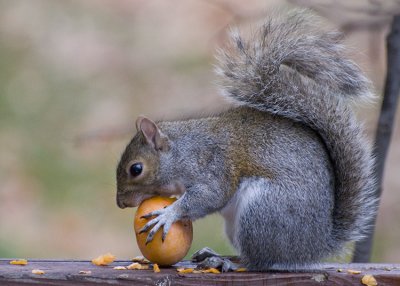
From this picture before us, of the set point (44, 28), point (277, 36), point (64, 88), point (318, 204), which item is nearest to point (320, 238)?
point (318, 204)

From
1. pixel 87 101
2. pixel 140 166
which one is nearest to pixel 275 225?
pixel 140 166

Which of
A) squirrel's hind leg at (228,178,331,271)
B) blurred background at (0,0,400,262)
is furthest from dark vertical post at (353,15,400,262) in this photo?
blurred background at (0,0,400,262)

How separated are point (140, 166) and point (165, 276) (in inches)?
16.8

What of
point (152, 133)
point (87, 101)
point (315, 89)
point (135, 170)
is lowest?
point (135, 170)

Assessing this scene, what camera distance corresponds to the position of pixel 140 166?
9.49ft

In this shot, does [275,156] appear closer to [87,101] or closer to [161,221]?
[161,221]

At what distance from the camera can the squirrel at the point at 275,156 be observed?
2777mm

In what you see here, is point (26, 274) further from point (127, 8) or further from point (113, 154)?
point (127, 8)

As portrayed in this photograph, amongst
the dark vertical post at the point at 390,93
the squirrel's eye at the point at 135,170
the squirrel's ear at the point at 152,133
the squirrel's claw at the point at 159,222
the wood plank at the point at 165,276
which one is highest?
the dark vertical post at the point at 390,93

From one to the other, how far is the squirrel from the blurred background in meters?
1.67

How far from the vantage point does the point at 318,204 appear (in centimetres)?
281

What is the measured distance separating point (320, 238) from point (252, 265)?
8.2 inches

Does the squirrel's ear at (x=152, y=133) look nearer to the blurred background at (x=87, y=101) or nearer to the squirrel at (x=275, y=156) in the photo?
the squirrel at (x=275, y=156)

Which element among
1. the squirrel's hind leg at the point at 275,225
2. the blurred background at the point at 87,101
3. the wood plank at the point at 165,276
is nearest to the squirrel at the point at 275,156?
the squirrel's hind leg at the point at 275,225
